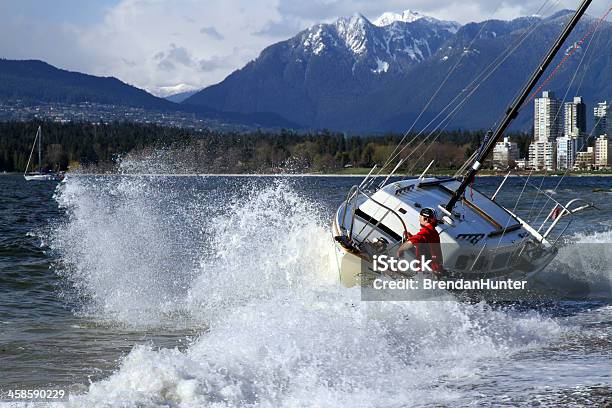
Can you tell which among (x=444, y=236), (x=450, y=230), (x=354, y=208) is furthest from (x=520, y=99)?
(x=354, y=208)

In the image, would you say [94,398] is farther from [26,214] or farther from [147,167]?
[147,167]

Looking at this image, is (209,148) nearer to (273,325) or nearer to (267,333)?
(273,325)

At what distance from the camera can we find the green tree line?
167 metres

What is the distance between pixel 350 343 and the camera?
11.9 meters

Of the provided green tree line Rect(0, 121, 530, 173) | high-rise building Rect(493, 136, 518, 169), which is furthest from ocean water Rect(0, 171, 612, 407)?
green tree line Rect(0, 121, 530, 173)

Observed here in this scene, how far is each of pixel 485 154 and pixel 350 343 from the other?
6.77 meters

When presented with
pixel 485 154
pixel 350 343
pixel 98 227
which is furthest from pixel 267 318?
pixel 98 227

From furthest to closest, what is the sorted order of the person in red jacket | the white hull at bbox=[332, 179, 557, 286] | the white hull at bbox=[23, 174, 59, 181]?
the white hull at bbox=[23, 174, 59, 181] < the white hull at bbox=[332, 179, 557, 286] < the person in red jacket

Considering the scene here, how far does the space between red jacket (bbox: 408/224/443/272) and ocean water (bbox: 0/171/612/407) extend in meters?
0.96

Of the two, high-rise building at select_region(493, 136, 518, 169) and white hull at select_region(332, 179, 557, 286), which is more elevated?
high-rise building at select_region(493, 136, 518, 169)

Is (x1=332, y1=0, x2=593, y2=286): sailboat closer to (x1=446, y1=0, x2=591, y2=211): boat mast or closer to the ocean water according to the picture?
(x1=446, y1=0, x2=591, y2=211): boat mast

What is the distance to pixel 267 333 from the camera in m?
12.1

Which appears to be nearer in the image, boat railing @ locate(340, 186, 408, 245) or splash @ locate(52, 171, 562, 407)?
splash @ locate(52, 171, 562, 407)

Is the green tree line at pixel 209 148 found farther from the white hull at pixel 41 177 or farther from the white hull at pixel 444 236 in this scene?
the white hull at pixel 444 236
